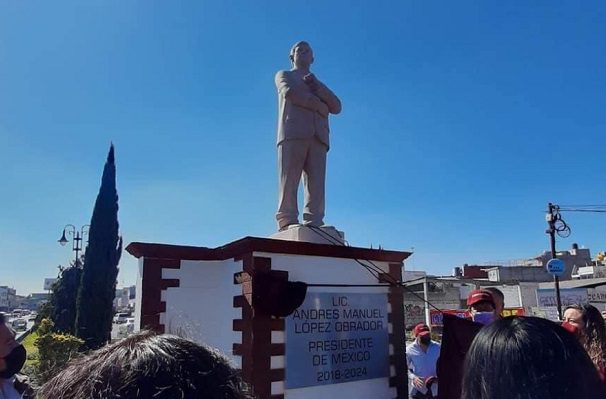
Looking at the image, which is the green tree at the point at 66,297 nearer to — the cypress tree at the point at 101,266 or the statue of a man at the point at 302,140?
the cypress tree at the point at 101,266

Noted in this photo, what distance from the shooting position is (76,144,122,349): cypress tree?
19.8m

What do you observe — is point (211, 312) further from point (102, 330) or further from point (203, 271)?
point (102, 330)

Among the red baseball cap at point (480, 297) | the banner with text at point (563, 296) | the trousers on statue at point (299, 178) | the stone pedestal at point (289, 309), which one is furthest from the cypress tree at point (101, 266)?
the banner with text at point (563, 296)

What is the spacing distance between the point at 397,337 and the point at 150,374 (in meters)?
5.94

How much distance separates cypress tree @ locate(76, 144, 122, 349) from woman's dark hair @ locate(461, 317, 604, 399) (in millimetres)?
20267

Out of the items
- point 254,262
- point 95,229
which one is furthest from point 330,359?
point 95,229

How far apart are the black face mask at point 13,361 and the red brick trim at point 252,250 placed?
2.32 metres

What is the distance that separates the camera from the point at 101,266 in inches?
824

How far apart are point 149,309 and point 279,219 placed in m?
2.10

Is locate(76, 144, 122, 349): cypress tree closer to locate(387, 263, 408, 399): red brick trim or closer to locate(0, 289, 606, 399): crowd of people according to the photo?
locate(387, 263, 408, 399): red brick trim

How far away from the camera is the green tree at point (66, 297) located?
2295cm

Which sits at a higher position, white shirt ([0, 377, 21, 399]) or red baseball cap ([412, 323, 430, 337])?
red baseball cap ([412, 323, 430, 337])

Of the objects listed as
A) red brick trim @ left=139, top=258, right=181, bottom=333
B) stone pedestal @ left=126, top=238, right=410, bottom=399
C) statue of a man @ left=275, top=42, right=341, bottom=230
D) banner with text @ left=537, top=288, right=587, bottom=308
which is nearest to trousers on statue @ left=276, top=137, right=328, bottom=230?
statue of a man @ left=275, top=42, right=341, bottom=230

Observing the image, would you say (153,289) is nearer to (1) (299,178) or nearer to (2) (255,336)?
(2) (255,336)
